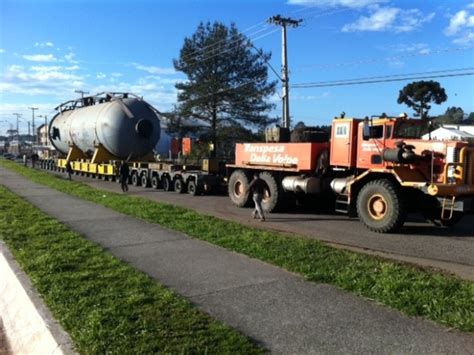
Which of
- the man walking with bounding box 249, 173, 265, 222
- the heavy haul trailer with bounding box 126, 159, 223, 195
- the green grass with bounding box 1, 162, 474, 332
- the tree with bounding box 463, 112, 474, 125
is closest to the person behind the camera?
the green grass with bounding box 1, 162, 474, 332

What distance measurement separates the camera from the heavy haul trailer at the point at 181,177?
21.7 m

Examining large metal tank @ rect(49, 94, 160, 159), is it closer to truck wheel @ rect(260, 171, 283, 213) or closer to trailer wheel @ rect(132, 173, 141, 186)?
trailer wheel @ rect(132, 173, 141, 186)

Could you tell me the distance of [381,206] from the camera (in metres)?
12.4

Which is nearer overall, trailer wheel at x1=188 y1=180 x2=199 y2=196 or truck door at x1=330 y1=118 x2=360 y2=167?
truck door at x1=330 y1=118 x2=360 y2=167

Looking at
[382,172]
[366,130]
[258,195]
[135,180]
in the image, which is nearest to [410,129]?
[366,130]

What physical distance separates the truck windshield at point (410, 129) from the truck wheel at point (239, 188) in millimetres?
5477

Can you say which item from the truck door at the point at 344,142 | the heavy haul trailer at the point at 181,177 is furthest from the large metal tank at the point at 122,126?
the truck door at the point at 344,142

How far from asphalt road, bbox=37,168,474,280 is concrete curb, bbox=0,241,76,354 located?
5.41m

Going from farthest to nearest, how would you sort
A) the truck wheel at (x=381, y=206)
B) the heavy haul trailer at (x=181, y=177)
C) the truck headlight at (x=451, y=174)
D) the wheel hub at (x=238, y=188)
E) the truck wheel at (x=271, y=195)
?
the heavy haul trailer at (x=181, y=177)
the wheel hub at (x=238, y=188)
the truck wheel at (x=271, y=195)
the truck wheel at (x=381, y=206)
the truck headlight at (x=451, y=174)

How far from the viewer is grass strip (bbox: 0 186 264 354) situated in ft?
15.6

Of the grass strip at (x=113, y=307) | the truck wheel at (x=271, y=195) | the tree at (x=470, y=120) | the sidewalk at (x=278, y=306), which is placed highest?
the tree at (x=470, y=120)

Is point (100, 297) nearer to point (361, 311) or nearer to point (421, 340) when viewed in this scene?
point (361, 311)

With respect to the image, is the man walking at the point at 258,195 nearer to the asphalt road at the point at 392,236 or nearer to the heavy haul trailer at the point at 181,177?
the asphalt road at the point at 392,236

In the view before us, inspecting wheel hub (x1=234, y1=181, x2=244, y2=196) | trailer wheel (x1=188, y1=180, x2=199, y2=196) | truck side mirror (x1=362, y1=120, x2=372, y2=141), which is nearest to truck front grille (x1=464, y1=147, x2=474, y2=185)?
truck side mirror (x1=362, y1=120, x2=372, y2=141)
